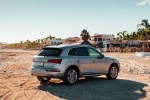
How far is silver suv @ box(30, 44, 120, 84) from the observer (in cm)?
1084

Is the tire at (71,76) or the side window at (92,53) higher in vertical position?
the side window at (92,53)

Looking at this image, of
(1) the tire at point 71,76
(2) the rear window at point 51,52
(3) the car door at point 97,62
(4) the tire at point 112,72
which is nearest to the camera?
(1) the tire at point 71,76

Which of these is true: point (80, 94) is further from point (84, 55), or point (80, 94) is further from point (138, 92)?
point (84, 55)

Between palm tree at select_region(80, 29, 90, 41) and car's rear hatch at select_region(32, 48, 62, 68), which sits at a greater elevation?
palm tree at select_region(80, 29, 90, 41)

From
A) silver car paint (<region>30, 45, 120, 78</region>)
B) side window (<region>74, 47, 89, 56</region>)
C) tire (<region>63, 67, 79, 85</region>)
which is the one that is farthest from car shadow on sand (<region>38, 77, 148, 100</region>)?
side window (<region>74, 47, 89, 56</region>)

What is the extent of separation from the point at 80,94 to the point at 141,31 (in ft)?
316

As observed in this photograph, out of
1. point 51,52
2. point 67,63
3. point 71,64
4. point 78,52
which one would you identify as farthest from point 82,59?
point 51,52

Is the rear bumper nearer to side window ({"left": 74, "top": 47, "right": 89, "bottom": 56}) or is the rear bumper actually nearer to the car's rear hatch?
the car's rear hatch

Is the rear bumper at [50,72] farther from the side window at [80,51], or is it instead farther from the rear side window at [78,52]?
the side window at [80,51]

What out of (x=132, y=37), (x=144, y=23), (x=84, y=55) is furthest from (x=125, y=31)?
(x=84, y=55)

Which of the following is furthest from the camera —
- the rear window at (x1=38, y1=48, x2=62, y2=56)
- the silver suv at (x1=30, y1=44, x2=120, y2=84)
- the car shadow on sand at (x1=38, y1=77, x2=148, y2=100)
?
→ the rear window at (x1=38, y1=48, x2=62, y2=56)

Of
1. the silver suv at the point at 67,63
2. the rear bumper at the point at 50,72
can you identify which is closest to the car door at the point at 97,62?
the silver suv at the point at 67,63

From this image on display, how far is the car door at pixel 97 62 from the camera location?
1228 centimetres

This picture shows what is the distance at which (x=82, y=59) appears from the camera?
38.6ft
